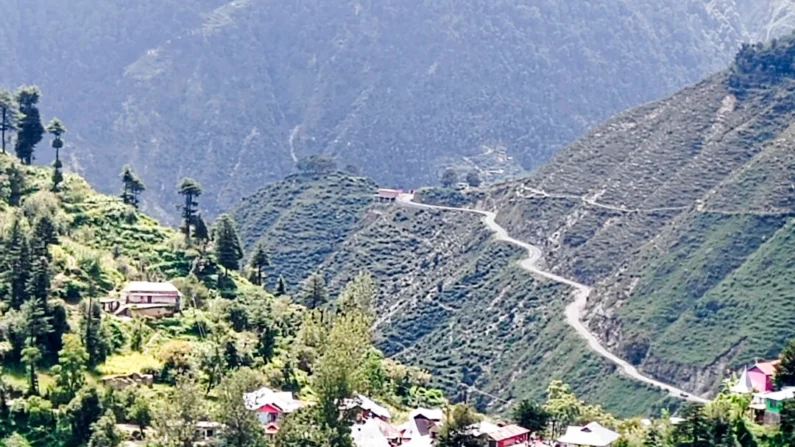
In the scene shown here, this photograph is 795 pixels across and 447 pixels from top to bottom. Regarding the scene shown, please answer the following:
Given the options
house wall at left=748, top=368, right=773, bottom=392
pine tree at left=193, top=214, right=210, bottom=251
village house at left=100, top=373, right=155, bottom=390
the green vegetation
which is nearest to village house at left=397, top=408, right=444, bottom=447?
the green vegetation

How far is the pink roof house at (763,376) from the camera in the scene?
64.7 meters

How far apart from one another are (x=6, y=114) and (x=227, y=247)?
17014 millimetres

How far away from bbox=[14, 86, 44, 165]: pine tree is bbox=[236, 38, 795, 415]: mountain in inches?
1353

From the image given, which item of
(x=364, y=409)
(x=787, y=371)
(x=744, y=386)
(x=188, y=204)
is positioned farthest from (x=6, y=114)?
(x=787, y=371)

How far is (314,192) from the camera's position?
14875cm

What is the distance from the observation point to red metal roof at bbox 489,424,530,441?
63219mm

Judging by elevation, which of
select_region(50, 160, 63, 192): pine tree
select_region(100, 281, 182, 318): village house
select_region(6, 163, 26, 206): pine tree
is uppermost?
select_region(50, 160, 63, 192): pine tree

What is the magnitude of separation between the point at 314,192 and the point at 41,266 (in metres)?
83.9

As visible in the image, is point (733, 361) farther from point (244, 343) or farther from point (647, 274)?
point (244, 343)

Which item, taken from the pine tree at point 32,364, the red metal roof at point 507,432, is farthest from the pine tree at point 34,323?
the red metal roof at point 507,432

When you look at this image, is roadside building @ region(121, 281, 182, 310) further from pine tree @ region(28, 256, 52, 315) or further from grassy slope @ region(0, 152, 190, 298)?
pine tree @ region(28, 256, 52, 315)

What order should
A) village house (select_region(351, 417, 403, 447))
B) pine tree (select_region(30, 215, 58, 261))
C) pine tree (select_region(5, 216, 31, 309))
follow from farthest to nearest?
pine tree (select_region(30, 215, 58, 261)), pine tree (select_region(5, 216, 31, 309)), village house (select_region(351, 417, 403, 447))

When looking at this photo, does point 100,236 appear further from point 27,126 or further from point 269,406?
point 269,406

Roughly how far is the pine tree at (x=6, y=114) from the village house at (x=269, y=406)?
31.8 m
